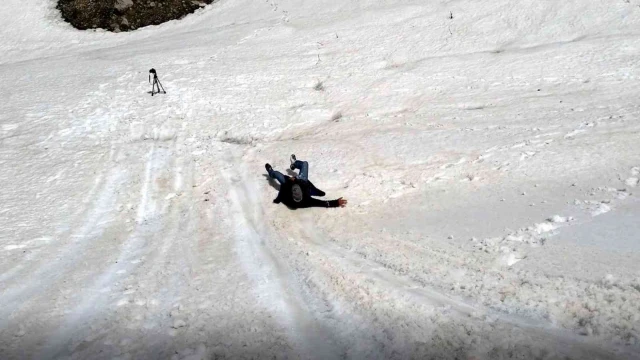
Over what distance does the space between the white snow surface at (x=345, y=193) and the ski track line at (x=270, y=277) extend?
0.14 ft

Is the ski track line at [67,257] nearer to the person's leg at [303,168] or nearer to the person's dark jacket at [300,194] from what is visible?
the person's dark jacket at [300,194]

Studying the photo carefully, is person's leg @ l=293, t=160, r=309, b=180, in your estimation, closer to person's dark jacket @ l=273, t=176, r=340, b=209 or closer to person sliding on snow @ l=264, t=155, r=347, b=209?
person sliding on snow @ l=264, t=155, r=347, b=209

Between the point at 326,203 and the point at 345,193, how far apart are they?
3.00 feet

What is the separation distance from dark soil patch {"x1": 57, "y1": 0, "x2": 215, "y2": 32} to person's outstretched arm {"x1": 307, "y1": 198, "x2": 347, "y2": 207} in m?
24.6

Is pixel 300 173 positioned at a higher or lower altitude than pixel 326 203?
higher

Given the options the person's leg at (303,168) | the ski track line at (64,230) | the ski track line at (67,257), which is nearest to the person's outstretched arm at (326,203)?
the person's leg at (303,168)

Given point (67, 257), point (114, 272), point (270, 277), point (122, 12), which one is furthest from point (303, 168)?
point (122, 12)

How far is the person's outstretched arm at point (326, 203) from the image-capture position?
10.1 metres

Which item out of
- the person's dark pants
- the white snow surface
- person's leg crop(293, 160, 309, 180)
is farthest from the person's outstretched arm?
person's leg crop(293, 160, 309, 180)

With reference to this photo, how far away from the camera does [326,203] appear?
1016 cm

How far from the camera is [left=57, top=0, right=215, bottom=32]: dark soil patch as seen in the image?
30.2m

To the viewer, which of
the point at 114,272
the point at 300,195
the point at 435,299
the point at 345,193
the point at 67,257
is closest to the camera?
the point at 435,299

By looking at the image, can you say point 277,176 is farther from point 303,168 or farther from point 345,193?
point 345,193

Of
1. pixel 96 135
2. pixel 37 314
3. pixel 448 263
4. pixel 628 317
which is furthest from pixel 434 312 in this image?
pixel 96 135
